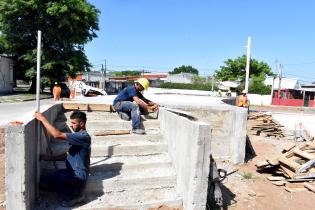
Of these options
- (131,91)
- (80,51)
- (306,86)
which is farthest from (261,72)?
(131,91)

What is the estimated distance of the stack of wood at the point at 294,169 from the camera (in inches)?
307

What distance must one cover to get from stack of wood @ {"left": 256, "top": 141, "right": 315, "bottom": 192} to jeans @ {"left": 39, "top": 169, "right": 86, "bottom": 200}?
4781 millimetres

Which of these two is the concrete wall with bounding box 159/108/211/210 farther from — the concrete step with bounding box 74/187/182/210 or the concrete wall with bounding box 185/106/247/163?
the concrete wall with bounding box 185/106/247/163

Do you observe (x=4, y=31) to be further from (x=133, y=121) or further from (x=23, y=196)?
(x=23, y=196)

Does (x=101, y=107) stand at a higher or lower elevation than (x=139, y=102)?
lower

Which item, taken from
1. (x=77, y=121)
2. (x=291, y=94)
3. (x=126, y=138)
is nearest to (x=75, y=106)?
(x=126, y=138)

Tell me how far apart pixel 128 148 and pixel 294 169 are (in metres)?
4.05

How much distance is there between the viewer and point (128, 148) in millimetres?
6840

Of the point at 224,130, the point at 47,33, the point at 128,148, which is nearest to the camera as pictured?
the point at 128,148

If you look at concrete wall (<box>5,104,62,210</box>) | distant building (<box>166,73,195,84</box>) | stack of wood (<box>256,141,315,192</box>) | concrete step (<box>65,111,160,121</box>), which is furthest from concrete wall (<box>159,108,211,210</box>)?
distant building (<box>166,73,195,84</box>)

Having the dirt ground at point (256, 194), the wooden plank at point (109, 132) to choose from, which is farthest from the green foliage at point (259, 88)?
the wooden plank at point (109, 132)

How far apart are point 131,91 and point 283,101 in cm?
4473

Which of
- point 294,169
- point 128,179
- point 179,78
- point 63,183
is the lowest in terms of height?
point 294,169

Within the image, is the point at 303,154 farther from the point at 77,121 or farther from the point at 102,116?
the point at 77,121
